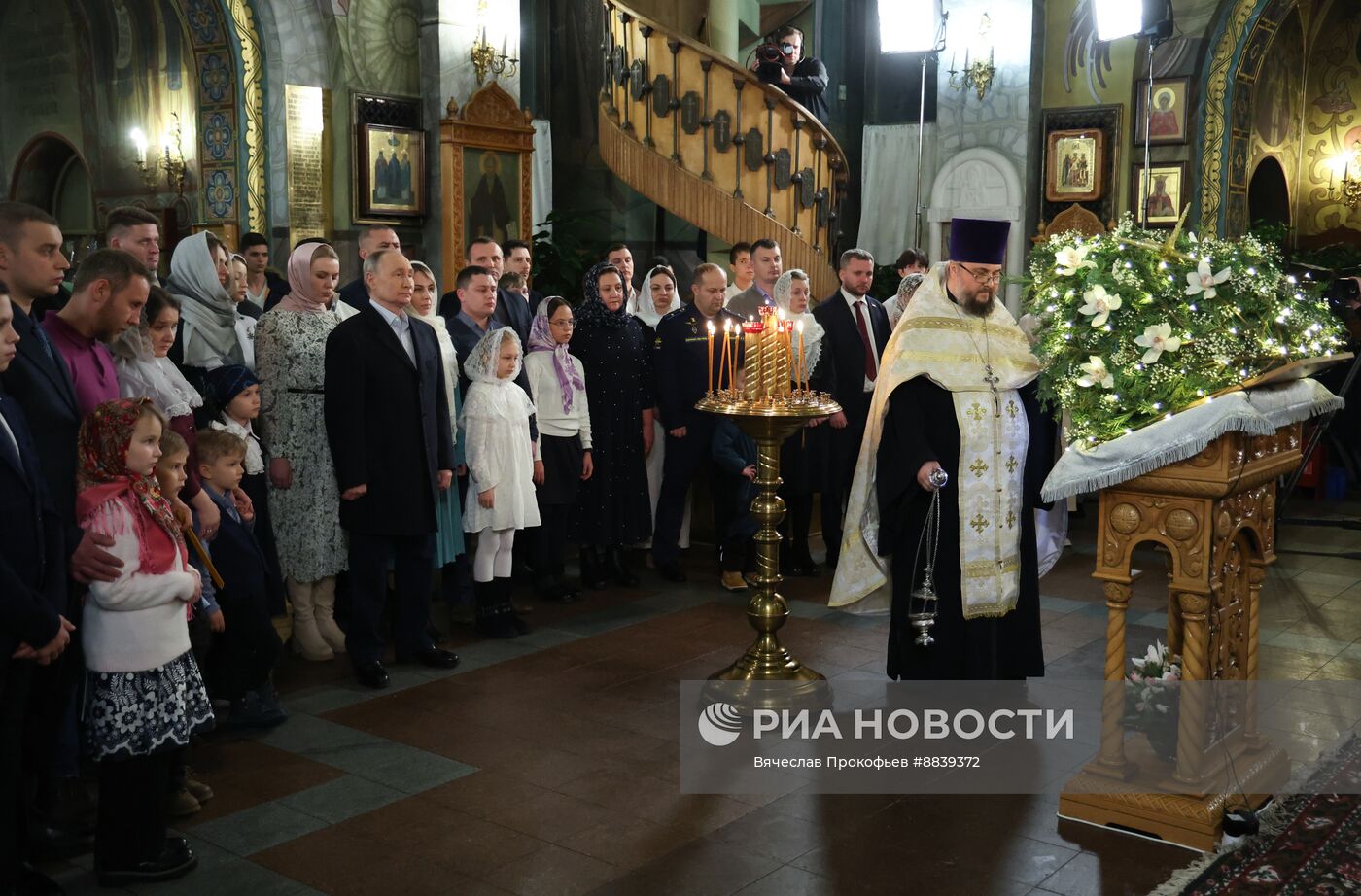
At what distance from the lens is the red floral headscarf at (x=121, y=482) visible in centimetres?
342

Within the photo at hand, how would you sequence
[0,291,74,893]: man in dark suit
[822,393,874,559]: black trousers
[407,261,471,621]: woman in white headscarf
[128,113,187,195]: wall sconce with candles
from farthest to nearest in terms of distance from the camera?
[128,113,187,195]: wall sconce with candles, [822,393,874,559]: black trousers, [407,261,471,621]: woman in white headscarf, [0,291,74,893]: man in dark suit

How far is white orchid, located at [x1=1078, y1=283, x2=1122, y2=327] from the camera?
3.85m

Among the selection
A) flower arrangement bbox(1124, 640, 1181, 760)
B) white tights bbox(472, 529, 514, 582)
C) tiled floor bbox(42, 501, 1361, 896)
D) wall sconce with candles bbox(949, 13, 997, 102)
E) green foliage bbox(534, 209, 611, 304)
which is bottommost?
tiled floor bbox(42, 501, 1361, 896)

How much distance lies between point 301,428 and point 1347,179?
12.8 meters

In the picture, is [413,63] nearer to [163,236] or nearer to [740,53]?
[163,236]

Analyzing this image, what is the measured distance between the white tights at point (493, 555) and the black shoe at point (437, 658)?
0.51m

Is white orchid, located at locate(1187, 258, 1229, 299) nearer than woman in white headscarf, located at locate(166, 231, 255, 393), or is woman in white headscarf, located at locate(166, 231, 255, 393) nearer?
white orchid, located at locate(1187, 258, 1229, 299)

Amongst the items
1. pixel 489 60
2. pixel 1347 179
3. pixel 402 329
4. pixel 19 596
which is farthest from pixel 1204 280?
pixel 1347 179

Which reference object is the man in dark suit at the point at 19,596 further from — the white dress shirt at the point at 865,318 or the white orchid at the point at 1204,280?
the white dress shirt at the point at 865,318

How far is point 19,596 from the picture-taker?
3146 millimetres

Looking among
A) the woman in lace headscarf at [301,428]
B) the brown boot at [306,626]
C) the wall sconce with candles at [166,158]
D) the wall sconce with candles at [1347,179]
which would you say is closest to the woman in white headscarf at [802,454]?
the woman in lace headscarf at [301,428]

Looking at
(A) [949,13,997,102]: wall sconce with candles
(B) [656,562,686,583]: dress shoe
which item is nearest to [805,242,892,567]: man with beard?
(B) [656,562,686,583]: dress shoe

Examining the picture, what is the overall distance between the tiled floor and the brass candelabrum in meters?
0.35

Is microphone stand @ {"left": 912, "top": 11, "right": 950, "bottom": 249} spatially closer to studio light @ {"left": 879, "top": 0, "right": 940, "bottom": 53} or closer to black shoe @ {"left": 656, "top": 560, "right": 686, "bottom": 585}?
studio light @ {"left": 879, "top": 0, "right": 940, "bottom": 53}
